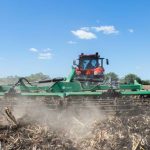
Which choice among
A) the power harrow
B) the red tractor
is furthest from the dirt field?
the red tractor

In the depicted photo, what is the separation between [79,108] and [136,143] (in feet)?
9.01

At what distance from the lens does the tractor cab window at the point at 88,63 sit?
15785 mm

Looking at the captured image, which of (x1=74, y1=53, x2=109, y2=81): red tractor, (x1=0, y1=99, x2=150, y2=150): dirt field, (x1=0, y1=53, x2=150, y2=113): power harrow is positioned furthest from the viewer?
(x1=74, y1=53, x2=109, y2=81): red tractor

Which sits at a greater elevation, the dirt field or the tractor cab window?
the tractor cab window

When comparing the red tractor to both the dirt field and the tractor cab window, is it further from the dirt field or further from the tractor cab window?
the dirt field

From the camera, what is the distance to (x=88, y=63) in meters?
15.8

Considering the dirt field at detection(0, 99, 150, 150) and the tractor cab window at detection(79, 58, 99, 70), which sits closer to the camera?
the dirt field at detection(0, 99, 150, 150)

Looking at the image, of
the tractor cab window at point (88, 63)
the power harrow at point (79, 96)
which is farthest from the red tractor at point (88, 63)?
the power harrow at point (79, 96)

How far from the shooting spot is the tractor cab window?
15.8m

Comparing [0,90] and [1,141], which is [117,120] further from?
[0,90]

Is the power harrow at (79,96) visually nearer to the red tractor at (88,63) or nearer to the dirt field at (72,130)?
the dirt field at (72,130)

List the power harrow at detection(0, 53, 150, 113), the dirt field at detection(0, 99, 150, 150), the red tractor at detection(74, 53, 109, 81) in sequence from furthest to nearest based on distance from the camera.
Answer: the red tractor at detection(74, 53, 109, 81) → the power harrow at detection(0, 53, 150, 113) → the dirt field at detection(0, 99, 150, 150)

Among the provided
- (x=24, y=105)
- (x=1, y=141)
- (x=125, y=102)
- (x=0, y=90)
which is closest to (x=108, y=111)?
(x=125, y=102)

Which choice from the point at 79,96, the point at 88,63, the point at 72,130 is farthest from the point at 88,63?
the point at 72,130
